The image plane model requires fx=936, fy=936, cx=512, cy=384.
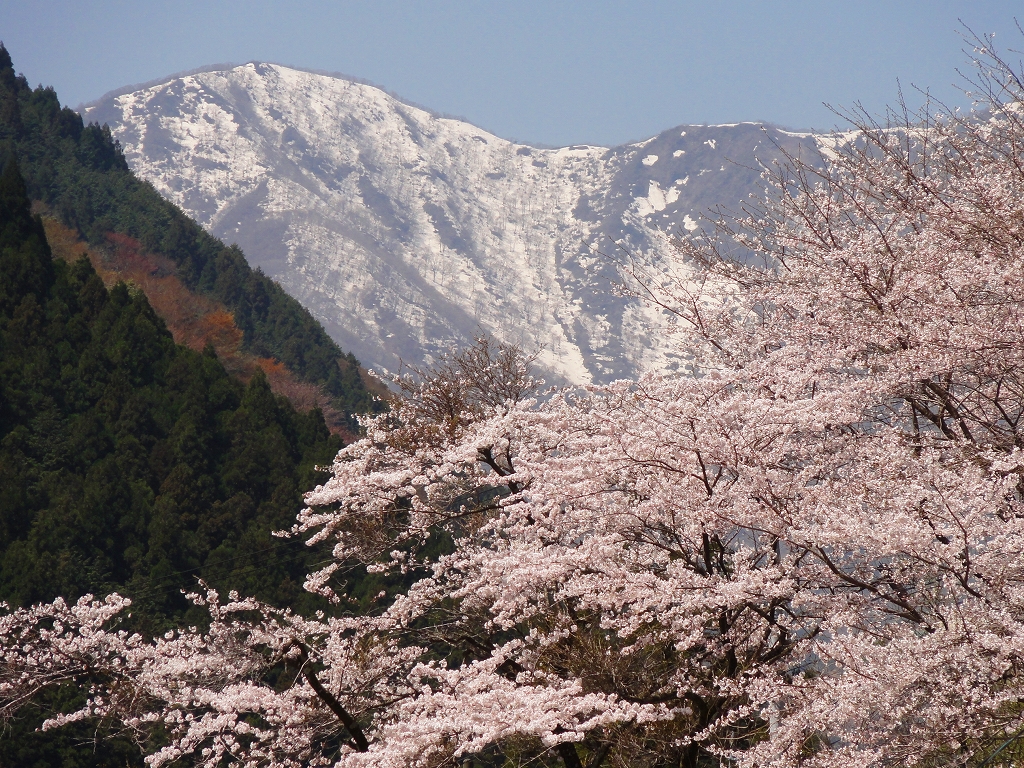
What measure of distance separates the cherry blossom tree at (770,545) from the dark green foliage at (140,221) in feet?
110

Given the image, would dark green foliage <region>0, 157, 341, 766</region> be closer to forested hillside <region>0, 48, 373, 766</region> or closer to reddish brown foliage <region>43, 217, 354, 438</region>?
forested hillside <region>0, 48, 373, 766</region>

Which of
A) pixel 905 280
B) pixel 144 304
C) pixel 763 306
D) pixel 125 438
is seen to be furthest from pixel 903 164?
pixel 144 304

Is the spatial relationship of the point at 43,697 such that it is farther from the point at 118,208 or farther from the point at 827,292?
the point at 118,208

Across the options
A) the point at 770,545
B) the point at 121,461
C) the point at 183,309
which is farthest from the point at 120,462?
the point at 770,545

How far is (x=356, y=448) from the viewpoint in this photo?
1105 cm

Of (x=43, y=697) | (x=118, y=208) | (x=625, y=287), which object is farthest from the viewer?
(x=118, y=208)

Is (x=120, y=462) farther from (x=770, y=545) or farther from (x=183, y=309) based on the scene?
(x=770, y=545)

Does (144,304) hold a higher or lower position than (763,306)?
higher

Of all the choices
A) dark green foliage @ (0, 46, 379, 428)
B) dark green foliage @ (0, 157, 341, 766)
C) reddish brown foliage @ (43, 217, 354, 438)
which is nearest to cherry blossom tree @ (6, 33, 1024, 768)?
dark green foliage @ (0, 157, 341, 766)

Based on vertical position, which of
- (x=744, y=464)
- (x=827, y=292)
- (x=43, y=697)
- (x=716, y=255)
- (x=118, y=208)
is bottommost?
(x=43, y=697)

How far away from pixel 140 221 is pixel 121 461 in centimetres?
2639

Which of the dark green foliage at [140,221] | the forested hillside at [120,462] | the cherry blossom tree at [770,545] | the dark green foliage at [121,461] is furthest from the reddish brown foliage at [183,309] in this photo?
the cherry blossom tree at [770,545]

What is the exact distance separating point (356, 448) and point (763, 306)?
16.4 ft

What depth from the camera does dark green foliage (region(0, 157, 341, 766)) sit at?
20.3 metres
